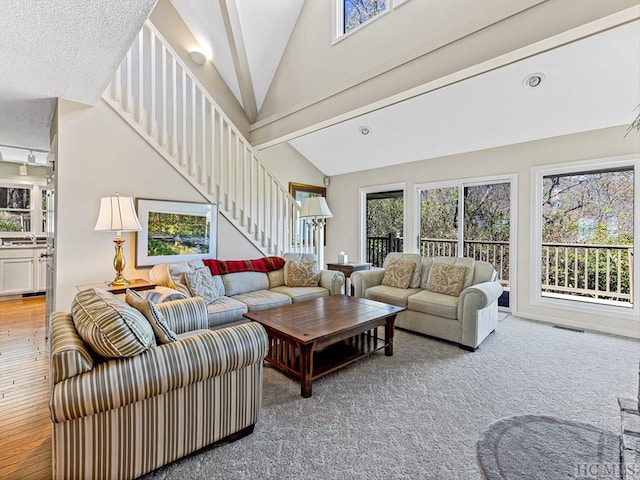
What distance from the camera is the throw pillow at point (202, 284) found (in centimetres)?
326

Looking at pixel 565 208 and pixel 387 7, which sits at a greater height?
pixel 387 7

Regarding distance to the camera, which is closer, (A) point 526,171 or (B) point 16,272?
(A) point 526,171

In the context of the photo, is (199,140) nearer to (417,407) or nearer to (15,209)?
(417,407)

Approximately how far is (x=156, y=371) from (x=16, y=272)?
5.66m

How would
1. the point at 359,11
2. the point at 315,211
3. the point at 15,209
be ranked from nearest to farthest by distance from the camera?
the point at 359,11
the point at 315,211
the point at 15,209

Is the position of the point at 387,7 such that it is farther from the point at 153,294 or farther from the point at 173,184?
the point at 153,294

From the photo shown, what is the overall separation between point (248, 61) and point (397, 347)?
4.58 metres

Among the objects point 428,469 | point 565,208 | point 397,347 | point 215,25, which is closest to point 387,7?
point 215,25

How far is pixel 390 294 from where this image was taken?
397 centimetres

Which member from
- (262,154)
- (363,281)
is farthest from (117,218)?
(262,154)

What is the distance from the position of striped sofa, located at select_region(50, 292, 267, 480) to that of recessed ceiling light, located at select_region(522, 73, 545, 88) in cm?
367

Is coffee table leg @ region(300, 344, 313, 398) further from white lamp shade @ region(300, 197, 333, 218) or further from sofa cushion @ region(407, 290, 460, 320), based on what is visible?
white lamp shade @ region(300, 197, 333, 218)

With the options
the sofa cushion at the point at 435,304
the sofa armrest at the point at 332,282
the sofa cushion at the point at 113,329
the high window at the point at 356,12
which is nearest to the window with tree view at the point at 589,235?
the sofa cushion at the point at 435,304

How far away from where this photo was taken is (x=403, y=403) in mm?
2287
